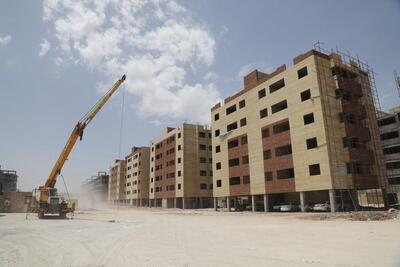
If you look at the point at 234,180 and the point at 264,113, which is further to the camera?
the point at 234,180

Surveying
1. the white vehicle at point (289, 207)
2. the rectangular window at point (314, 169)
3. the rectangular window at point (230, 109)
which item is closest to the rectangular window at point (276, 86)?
the rectangular window at point (230, 109)

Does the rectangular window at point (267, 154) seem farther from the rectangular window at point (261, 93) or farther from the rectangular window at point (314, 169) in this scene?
the rectangular window at point (261, 93)

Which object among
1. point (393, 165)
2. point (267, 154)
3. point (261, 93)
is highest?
point (261, 93)

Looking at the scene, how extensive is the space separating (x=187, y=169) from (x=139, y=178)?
120 ft

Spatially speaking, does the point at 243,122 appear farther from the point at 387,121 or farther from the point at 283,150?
the point at 387,121

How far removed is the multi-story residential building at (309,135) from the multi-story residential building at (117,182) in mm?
83863

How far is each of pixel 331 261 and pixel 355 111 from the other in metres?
34.9

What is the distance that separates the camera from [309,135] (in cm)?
3788

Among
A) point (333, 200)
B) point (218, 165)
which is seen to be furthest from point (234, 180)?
point (333, 200)

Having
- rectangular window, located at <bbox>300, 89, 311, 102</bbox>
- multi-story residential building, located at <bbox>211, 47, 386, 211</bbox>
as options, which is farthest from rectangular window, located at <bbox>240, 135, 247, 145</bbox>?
rectangular window, located at <bbox>300, 89, 311, 102</bbox>

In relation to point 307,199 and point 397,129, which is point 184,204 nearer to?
point 307,199

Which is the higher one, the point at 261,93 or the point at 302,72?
the point at 302,72

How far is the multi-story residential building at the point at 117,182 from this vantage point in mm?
123250

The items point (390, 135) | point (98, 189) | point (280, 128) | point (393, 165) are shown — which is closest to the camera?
point (280, 128)
